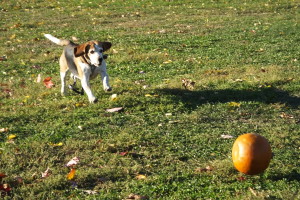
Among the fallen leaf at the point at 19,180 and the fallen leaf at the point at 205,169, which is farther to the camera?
the fallen leaf at the point at 205,169

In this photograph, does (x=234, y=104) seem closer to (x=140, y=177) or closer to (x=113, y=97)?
(x=113, y=97)

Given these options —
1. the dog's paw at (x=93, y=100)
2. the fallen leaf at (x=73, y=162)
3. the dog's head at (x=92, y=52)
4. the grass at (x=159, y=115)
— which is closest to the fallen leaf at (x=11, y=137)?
the grass at (x=159, y=115)

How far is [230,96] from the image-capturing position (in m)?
8.68

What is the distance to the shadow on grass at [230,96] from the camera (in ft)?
27.6

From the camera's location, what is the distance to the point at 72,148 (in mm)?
6227

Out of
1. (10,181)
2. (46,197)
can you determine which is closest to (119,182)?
(46,197)

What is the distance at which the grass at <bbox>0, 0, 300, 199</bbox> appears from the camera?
5.16 meters

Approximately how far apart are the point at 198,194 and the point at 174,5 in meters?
19.0

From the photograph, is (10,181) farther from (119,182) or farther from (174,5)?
(174,5)

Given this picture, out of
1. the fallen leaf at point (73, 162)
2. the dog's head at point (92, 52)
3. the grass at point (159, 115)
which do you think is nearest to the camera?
the grass at point (159, 115)

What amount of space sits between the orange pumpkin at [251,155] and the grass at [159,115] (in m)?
0.17

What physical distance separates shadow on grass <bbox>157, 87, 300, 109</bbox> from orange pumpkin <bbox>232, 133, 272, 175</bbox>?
9.89 feet

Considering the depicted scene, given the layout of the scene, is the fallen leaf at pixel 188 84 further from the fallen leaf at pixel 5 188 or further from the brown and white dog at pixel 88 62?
the fallen leaf at pixel 5 188

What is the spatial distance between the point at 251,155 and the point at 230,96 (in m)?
3.81
